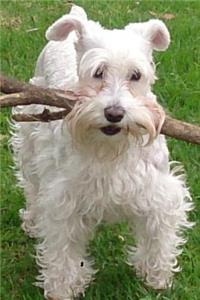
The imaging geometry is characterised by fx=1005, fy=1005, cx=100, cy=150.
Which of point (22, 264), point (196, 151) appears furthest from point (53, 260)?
point (196, 151)

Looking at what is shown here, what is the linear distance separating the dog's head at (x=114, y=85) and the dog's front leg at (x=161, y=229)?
446mm

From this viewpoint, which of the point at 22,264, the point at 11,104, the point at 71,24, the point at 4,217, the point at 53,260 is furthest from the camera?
the point at 4,217

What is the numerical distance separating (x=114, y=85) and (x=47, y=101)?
0.29 m

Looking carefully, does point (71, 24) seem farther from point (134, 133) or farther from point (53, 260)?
point (53, 260)

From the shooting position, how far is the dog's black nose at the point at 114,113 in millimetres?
4062

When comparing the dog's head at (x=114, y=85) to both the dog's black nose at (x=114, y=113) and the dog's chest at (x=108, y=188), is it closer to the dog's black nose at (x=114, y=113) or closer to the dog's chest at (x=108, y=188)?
the dog's black nose at (x=114, y=113)

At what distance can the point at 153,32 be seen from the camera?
460cm

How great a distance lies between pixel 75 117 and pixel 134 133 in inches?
10.1

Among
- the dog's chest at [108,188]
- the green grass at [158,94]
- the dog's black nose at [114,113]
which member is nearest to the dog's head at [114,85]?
the dog's black nose at [114,113]

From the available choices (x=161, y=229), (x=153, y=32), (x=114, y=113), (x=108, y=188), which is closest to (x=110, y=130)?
(x=114, y=113)

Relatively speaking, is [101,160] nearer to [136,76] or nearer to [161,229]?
[136,76]

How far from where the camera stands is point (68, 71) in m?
5.00

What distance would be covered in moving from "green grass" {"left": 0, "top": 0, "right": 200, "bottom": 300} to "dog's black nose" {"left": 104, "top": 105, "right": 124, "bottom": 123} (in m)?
1.21

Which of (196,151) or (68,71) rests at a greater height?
(68,71)
